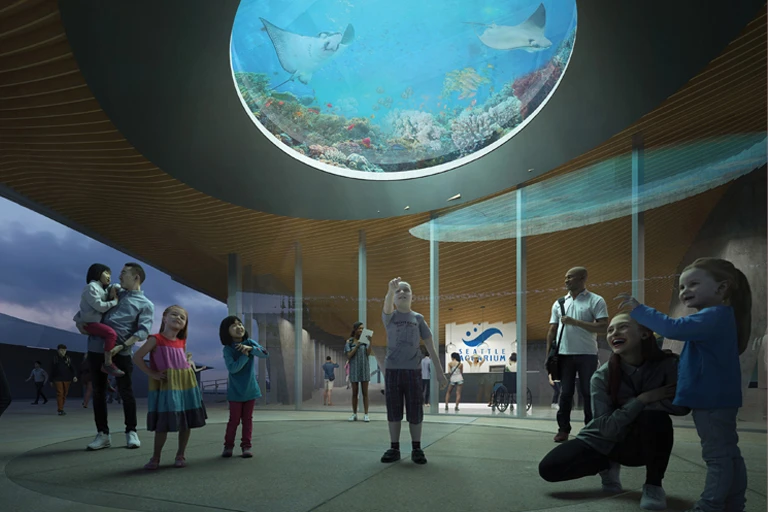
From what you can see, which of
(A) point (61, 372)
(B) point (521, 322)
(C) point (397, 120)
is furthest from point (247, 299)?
(B) point (521, 322)

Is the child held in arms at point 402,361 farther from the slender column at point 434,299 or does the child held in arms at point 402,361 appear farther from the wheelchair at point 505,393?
the slender column at point 434,299

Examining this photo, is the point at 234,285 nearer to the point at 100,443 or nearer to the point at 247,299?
the point at 247,299

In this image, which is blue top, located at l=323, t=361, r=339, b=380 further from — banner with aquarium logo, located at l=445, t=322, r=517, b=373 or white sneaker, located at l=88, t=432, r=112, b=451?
white sneaker, located at l=88, t=432, r=112, b=451

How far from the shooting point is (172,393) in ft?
13.9

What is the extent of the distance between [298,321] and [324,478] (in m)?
9.08

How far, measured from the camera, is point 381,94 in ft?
37.1

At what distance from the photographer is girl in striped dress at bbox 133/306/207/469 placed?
13.8 feet

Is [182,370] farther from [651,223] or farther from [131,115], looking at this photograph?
[651,223]

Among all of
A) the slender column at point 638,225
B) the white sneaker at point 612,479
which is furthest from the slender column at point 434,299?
the white sneaker at point 612,479

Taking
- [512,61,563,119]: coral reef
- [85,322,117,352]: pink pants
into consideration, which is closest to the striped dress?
[85,322,117,352]: pink pants

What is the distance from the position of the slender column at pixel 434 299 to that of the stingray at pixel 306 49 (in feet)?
11.4

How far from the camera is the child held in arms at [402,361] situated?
15.4ft

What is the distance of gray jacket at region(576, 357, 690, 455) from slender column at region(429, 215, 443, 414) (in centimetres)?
693

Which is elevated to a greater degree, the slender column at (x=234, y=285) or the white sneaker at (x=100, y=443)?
the slender column at (x=234, y=285)
